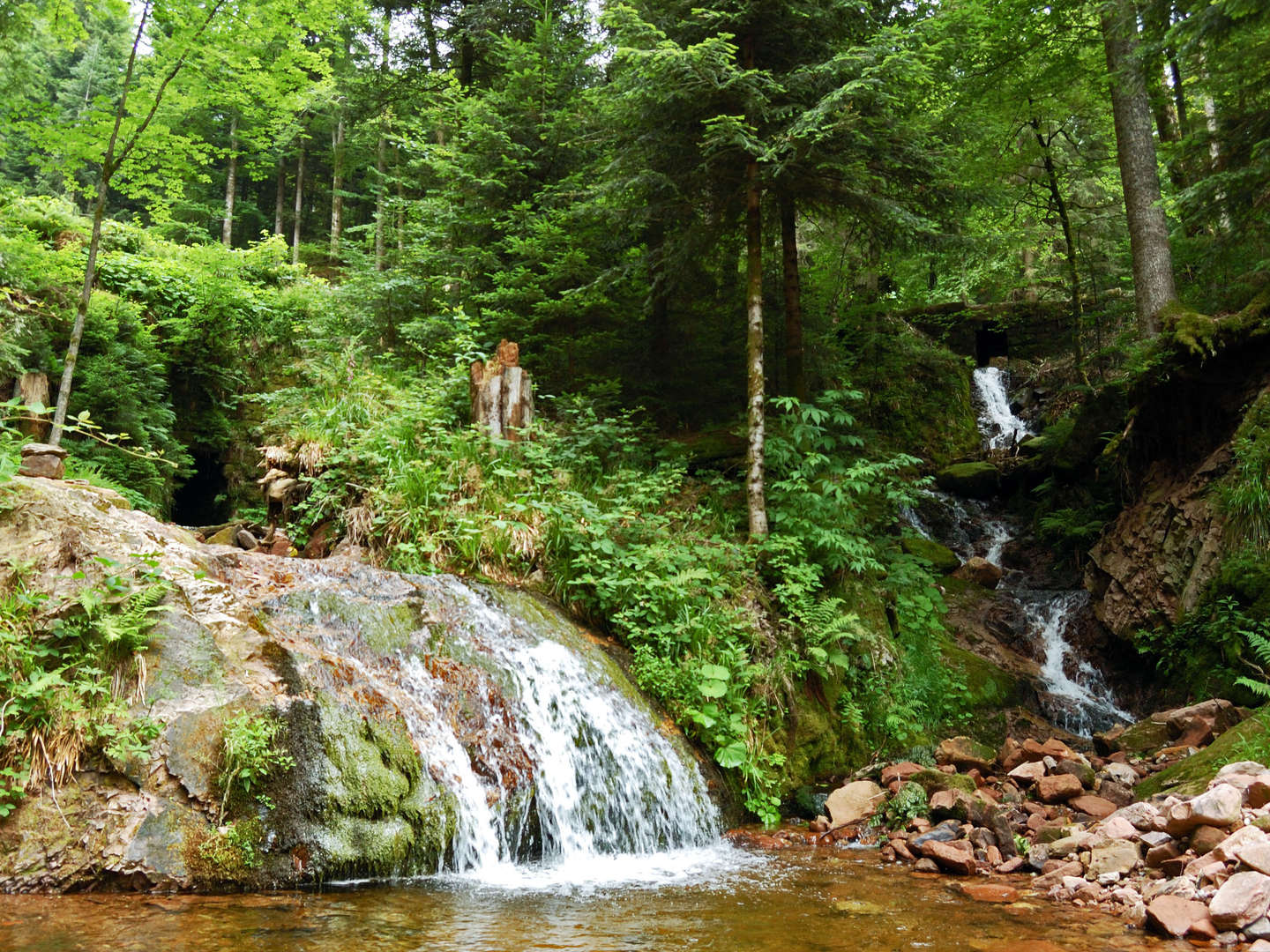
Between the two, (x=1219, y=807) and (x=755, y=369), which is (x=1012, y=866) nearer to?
(x=1219, y=807)

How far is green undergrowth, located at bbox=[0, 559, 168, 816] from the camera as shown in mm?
4246

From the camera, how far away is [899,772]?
699 centimetres

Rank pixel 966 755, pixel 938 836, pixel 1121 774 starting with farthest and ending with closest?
pixel 966 755 < pixel 1121 774 < pixel 938 836

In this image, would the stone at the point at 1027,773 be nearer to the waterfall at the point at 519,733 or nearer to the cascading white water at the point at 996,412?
the waterfall at the point at 519,733

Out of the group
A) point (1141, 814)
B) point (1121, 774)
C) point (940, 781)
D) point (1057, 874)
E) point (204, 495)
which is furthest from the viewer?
point (204, 495)

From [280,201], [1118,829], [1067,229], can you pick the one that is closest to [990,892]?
[1118,829]

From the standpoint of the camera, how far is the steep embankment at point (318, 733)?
421 centimetres

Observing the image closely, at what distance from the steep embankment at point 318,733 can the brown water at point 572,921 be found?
285mm

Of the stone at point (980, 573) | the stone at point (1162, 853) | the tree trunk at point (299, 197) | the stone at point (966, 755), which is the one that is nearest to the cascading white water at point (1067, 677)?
the stone at point (980, 573)

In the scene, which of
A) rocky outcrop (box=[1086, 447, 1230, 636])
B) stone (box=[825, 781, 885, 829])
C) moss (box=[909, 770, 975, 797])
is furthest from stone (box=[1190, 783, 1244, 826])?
rocky outcrop (box=[1086, 447, 1230, 636])

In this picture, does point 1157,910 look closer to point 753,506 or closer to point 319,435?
point 753,506

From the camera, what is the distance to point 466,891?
4.53 m

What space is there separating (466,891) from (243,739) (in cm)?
160

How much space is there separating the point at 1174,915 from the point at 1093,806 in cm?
234
